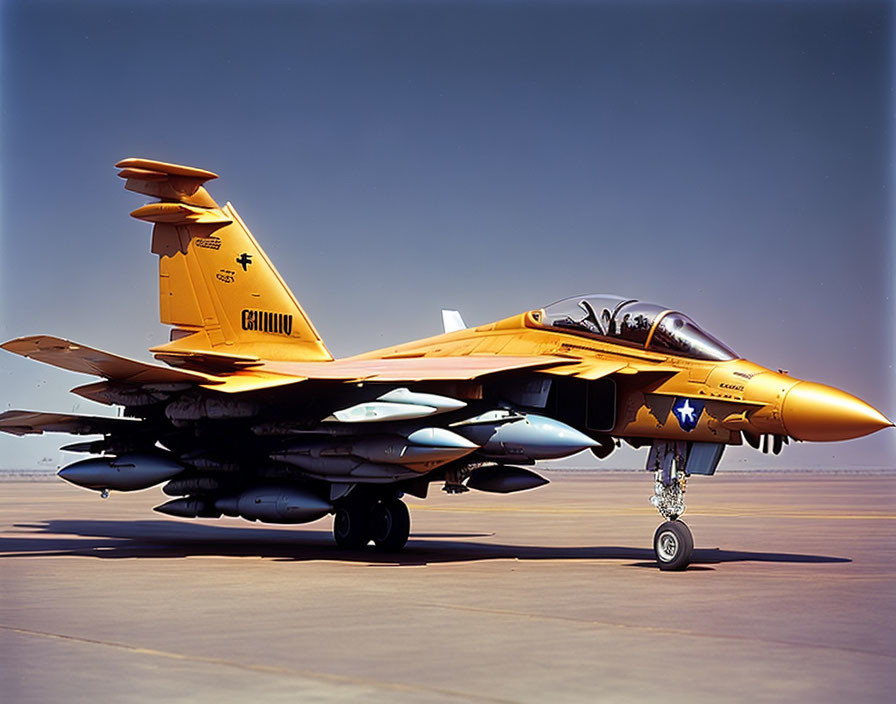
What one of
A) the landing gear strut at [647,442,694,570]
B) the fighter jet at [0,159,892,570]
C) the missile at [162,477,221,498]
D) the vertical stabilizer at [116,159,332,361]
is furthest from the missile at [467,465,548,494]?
the vertical stabilizer at [116,159,332,361]

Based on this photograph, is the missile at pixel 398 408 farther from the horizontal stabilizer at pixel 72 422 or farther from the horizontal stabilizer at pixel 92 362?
the horizontal stabilizer at pixel 72 422

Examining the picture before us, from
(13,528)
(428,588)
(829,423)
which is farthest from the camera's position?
(13,528)

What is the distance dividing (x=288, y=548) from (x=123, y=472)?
7.92 ft

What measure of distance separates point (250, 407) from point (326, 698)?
9.36 metres

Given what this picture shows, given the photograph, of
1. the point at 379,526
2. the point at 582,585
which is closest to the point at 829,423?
the point at 582,585

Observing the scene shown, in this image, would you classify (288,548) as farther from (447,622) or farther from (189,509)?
(447,622)

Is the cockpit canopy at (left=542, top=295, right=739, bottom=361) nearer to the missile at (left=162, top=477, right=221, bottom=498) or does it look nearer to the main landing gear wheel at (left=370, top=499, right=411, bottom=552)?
the main landing gear wheel at (left=370, top=499, right=411, bottom=552)

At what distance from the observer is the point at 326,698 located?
19.0ft

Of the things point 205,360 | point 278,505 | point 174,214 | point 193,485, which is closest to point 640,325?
point 278,505

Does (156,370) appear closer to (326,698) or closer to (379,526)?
(379,526)

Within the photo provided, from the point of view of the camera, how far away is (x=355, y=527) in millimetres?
15766

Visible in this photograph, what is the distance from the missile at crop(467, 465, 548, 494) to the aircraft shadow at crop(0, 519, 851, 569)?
835 millimetres

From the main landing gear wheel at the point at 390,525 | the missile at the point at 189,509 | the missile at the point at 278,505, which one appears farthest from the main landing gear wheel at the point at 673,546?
the missile at the point at 189,509

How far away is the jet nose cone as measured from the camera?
12.4m
